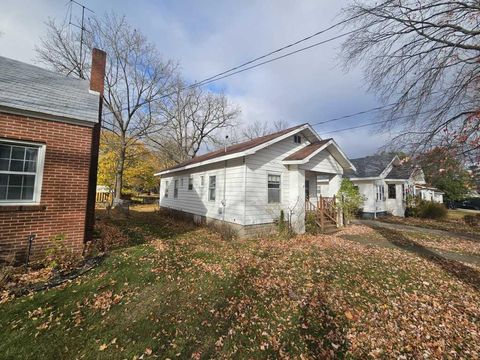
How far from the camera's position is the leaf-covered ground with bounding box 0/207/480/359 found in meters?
3.20

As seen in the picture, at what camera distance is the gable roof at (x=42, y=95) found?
5.57 meters

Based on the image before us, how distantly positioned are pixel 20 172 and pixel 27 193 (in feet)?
1.82

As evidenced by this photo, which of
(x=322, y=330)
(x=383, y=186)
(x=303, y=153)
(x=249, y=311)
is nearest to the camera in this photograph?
(x=322, y=330)

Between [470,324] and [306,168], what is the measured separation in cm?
789

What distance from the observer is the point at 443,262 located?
7.04m

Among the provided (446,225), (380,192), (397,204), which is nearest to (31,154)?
(446,225)

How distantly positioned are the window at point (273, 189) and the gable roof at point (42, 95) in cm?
729

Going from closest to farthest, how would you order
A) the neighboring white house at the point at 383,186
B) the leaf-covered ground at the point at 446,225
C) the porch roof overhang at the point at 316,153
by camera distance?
the porch roof overhang at the point at 316,153 → the leaf-covered ground at the point at 446,225 → the neighboring white house at the point at 383,186

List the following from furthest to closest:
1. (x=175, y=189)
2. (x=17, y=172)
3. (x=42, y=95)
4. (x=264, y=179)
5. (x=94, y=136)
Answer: (x=175, y=189), (x=264, y=179), (x=94, y=136), (x=42, y=95), (x=17, y=172)

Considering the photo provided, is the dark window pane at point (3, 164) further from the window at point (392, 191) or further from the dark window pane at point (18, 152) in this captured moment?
the window at point (392, 191)

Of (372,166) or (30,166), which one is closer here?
(30,166)

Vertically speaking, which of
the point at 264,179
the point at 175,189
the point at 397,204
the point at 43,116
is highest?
the point at 43,116

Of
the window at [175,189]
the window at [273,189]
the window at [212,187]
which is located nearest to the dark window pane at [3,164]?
the window at [212,187]

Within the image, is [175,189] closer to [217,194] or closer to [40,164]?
[217,194]
